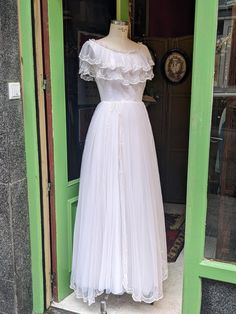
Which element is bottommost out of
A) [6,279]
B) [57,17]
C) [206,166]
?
[6,279]

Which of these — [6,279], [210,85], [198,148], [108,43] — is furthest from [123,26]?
[6,279]

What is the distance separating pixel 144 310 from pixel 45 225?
0.74 metres

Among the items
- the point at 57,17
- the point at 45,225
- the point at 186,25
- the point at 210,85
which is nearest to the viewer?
the point at 210,85

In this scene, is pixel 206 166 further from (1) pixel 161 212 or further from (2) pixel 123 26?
(2) pixel 123 26

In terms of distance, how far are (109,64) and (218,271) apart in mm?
1109

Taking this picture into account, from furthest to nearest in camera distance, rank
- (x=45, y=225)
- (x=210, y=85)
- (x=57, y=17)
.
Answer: (x=45, y=225) → (x=57, y=17) → (x=210, y=85)

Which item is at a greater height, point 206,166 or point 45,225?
point 206,166

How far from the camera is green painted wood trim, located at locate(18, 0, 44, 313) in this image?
6.10 feet

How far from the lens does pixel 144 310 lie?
6.83ft

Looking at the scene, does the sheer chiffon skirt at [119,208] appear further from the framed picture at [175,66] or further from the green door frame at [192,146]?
the framed picture at [175,66]

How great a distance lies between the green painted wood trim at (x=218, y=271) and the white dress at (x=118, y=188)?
0.44m

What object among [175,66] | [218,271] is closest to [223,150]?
[218,271]

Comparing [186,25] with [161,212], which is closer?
[161,212]

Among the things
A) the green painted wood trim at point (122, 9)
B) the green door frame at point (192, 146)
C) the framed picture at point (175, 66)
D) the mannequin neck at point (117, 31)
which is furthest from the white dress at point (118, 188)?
the framed picture at point (175, 66)
